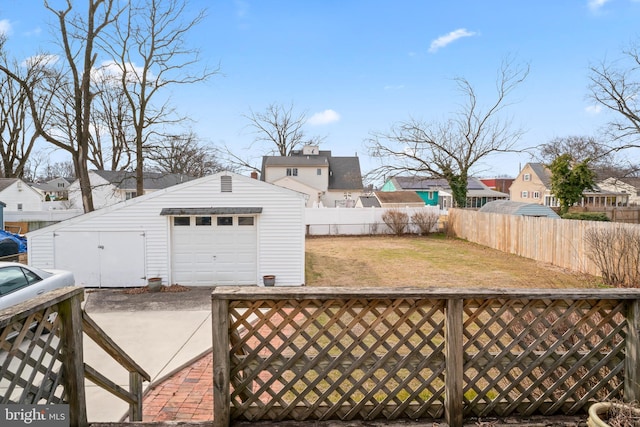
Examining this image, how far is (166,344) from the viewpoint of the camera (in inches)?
257

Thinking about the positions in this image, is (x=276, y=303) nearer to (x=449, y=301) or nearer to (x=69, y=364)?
(x=449, y=301)

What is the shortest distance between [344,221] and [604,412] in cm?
2179

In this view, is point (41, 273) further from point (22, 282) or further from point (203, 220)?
point (203, 220)

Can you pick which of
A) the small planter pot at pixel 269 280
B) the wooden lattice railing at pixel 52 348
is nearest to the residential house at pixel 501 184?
the small planter pot at pixel 269 280

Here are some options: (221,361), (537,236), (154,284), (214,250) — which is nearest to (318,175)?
(537,236)

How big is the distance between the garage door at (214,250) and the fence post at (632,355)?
31.9ft

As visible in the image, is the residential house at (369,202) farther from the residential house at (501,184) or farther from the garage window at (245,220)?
the residential house at (501,184)

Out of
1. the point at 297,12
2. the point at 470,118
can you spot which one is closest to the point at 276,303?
the point at 297,12

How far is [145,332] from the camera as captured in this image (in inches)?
284

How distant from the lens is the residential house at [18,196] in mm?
30094

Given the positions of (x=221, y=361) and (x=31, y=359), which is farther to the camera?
(x=221, y=361)

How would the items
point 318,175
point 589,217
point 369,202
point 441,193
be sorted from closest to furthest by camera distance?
point 589,217 → point 369,202 → point 318,175 → point 441,193

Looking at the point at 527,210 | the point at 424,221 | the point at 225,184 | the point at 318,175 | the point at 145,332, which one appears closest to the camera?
the point at 145,332

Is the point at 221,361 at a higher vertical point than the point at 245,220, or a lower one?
lower
